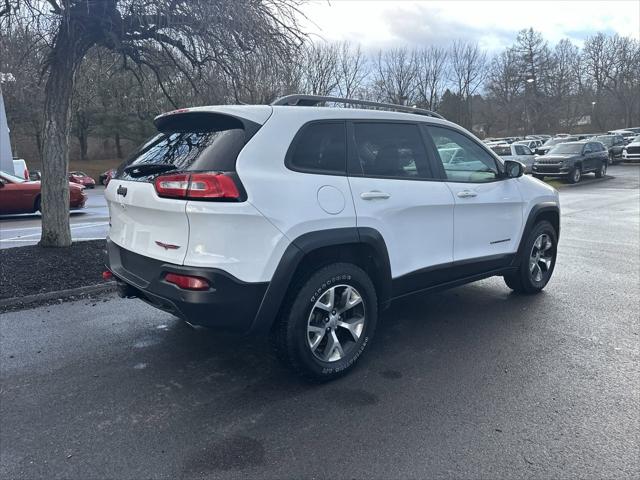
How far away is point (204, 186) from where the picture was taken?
303cm

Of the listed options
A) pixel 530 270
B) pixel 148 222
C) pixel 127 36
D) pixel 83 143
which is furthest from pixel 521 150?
pixel 83 143

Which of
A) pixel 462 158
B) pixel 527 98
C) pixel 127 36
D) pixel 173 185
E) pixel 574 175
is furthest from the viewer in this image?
pixel 527 98

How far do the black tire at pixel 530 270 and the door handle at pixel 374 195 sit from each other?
229 centimetres

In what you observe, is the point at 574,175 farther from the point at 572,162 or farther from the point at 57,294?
the point at 57,294

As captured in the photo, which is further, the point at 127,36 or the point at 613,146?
the point at 613,146

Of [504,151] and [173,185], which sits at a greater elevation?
[504,151]

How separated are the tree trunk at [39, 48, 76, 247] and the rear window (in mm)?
3794

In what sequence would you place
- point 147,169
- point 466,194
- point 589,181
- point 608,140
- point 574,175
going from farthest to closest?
point 608,140 → point 589,181 → point 574,175 → point 466,194 → point 147,169

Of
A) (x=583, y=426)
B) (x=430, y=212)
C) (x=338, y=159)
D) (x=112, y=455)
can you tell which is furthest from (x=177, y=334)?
(x=583, y=426)

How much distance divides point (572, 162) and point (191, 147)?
23029 millimetres

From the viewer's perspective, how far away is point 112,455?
2715 millimetres

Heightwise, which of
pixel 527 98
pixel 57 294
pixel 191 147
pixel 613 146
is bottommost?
pixel 57 294

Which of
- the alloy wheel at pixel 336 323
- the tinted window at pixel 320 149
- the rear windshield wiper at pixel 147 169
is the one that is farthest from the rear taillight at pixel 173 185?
the alloy wheel at pixel 336 323

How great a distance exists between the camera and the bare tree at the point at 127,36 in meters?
6.24
